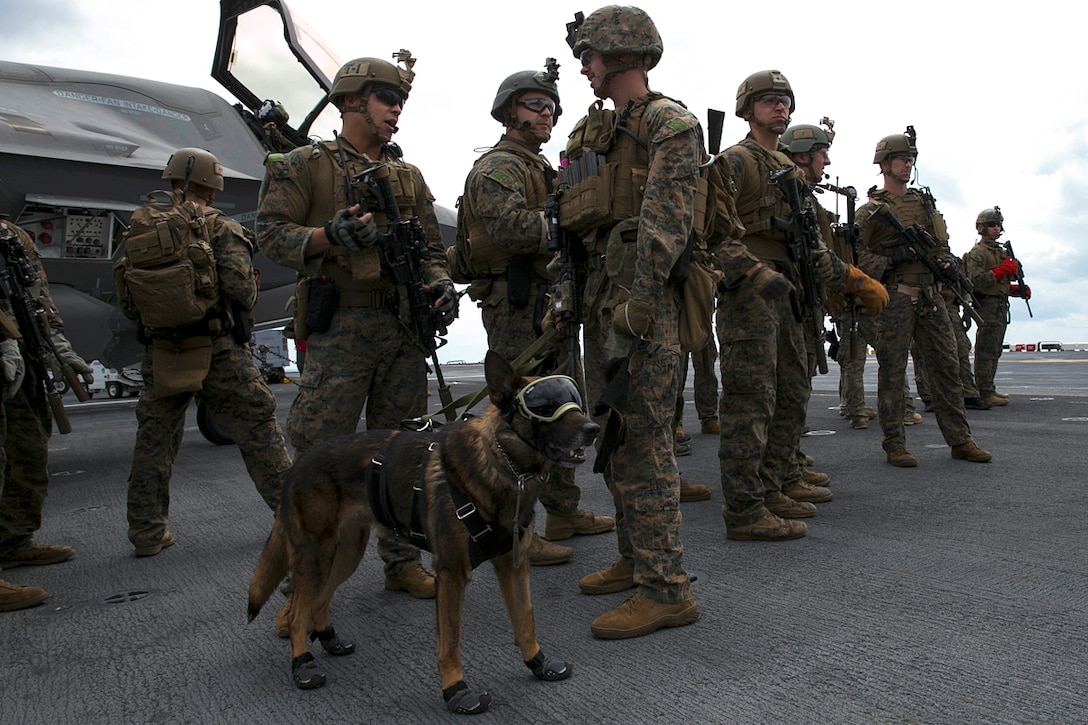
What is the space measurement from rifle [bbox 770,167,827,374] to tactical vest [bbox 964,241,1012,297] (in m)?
6.98

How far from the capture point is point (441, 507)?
257 centimetres

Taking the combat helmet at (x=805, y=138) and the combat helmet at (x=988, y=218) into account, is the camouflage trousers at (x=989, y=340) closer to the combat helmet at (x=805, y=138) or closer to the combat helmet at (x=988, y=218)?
the combat helmet at (x=988, y=218)

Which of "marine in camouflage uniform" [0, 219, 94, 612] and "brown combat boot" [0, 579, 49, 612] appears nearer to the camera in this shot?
"brown combat boot" [0, 579, 49, 612]

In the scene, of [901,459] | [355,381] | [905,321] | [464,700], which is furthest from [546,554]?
[905,321]

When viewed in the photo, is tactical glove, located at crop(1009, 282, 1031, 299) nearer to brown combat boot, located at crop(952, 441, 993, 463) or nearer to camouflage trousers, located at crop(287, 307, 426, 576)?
brown combat boot, located at crop(952, 441, 993, 463)

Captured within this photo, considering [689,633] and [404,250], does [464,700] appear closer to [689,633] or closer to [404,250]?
[689,633]

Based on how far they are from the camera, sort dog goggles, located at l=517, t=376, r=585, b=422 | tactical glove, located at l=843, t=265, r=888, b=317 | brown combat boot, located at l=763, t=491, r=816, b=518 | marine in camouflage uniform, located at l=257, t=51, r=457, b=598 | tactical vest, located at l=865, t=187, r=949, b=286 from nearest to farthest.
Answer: dog goggles, located at l=517, t=376, r=585, b=422 < marine in camouflage uniform, located at l=257, t=51, r=457, b=598 < brown combat boot, located at l=763, t=491, r=816, b=518 < tactical glove, located at l=843, t=265, r=888, b=317 < tactical vest, located at l=865, t=187, r=949, b=286

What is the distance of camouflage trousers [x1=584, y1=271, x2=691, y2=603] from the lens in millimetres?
→ 3023

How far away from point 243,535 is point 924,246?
5.57 meters

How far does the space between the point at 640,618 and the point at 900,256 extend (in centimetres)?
463

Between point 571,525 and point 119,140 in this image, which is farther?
point 119,140

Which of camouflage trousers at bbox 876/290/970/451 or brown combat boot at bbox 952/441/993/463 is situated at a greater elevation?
camouflage trousers at bbox 876/290/970/451

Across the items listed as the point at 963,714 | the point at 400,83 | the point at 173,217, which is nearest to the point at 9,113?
the point at 173,217

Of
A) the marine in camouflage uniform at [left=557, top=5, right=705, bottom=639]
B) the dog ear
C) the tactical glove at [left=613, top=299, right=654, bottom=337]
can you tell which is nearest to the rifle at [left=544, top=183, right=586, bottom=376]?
the marine in camouflage uniform at [left=557, top=5, right=705, bottom=639]
